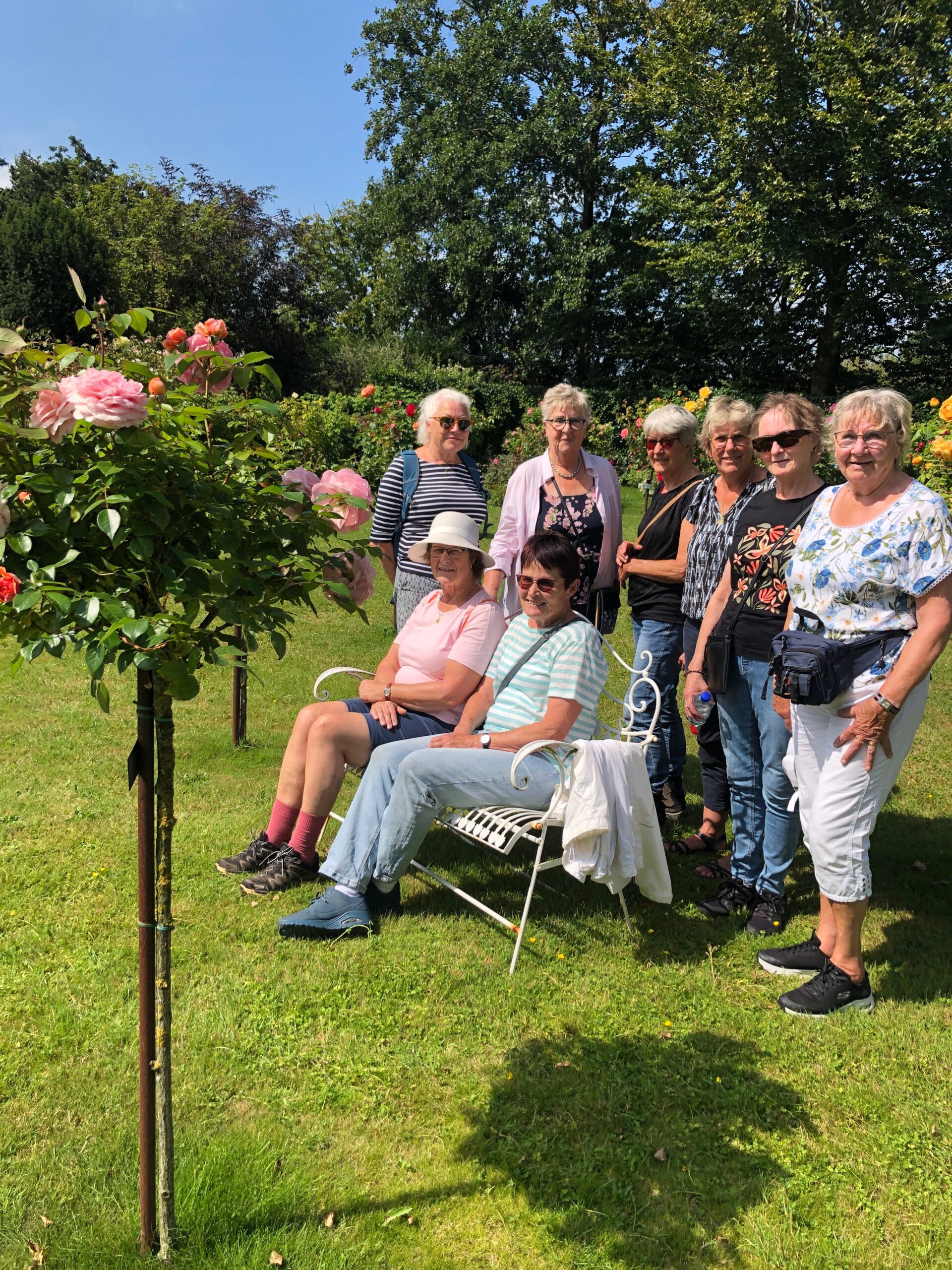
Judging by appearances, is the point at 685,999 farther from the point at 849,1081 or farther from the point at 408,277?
the point at 408,277

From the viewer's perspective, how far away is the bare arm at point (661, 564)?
408 centimetres

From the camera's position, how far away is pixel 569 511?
162 inches

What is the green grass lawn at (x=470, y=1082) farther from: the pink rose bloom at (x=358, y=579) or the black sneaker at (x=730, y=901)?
the pink rose bloom at (x=358, y=579)

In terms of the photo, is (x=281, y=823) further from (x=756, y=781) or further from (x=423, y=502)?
(x=756, y=781)

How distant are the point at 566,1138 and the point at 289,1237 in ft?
2.47

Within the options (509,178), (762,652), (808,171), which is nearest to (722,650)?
(762,652)

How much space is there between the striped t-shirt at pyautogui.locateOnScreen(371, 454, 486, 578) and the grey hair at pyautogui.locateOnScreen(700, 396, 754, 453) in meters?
1.11

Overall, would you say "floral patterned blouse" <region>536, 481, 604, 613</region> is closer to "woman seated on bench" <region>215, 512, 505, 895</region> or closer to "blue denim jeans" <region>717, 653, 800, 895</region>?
"woman seated on bench" <region>215, 512, 505, 895</region>

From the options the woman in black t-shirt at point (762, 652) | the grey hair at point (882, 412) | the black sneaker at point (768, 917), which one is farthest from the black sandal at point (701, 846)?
the grey hair at point (882, 412)

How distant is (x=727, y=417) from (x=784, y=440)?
48 centimetres

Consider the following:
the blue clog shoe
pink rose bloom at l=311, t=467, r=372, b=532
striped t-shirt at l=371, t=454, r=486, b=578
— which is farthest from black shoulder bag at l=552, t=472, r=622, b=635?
pink rose bloom at l=311, t=467, r=372, b=532

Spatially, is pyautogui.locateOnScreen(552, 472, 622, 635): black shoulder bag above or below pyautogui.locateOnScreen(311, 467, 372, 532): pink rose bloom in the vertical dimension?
below

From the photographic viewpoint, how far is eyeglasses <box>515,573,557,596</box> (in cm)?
331

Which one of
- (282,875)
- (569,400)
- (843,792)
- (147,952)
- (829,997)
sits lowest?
(829,997)
